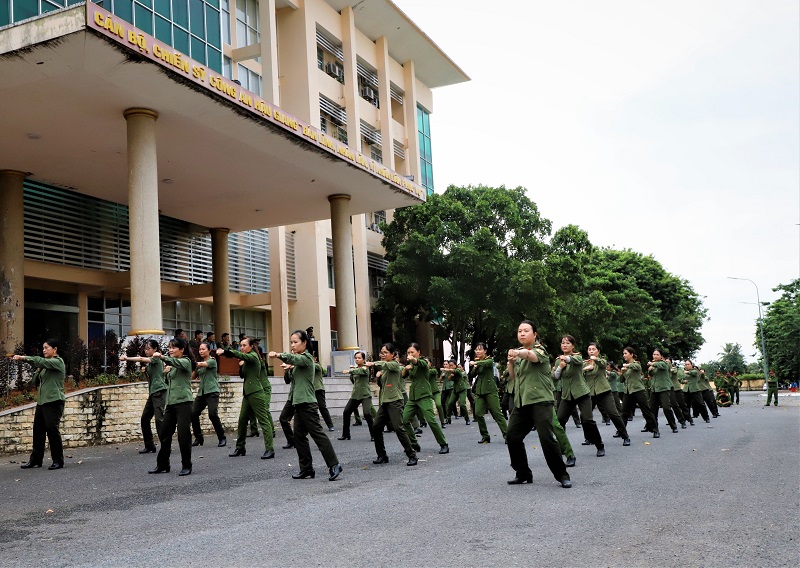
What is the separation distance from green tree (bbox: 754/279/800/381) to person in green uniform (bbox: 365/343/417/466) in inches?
1781

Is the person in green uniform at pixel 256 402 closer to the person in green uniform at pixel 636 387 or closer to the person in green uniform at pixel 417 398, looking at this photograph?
the person in green uniform at pixel 417 398

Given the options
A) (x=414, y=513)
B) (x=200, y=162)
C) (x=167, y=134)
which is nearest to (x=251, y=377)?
(x=414, y=513)

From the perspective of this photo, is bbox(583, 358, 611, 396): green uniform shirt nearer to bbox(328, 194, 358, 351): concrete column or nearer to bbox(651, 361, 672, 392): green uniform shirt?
bbox(651, 361, 672, 392): green uniform shirt

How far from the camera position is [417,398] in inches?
485

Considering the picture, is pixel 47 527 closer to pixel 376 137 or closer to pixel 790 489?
pixel 790 489

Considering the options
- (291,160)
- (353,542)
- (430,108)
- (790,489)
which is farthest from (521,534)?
(430,108)

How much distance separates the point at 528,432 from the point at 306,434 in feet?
8.70

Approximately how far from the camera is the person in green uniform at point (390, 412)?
10938mm

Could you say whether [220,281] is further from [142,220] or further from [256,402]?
[256,402]

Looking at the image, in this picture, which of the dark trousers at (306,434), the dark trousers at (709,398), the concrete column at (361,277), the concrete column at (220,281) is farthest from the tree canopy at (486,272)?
the dark trousers at (306,434)

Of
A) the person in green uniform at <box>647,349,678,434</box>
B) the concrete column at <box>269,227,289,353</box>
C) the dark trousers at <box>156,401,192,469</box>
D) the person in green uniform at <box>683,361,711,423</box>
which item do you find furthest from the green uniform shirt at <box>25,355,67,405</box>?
the concrete column at <box>269,227,289,353</box>

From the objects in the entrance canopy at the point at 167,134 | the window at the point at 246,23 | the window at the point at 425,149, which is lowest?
the entrance canopy at the point at 167,134

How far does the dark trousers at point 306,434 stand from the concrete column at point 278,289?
20.0 metres

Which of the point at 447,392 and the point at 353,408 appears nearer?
the point at 353,408
